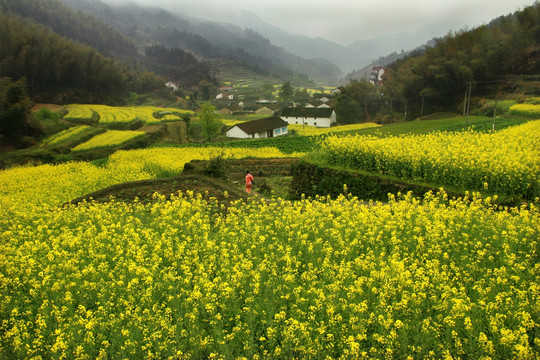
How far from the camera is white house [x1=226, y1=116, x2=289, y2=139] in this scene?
6212 cm

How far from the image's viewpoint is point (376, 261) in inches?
314

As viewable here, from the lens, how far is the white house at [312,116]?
269 ft

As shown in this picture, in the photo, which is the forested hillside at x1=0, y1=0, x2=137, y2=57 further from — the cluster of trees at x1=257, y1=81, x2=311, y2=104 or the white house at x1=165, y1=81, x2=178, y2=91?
the cluster of trees at x1=257, y1=81, x2=311, y2=104

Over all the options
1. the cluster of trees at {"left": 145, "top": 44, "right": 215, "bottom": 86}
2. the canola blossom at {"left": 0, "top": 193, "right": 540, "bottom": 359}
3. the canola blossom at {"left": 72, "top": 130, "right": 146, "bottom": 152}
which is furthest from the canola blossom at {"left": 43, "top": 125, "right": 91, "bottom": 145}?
the cluster of trees at {"left": 145, "top": 44, "right": 215, "bottom": 86}

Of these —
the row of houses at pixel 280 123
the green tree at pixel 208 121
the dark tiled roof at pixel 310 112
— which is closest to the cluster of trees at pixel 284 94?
the dark tiled roof at pixel 310 112

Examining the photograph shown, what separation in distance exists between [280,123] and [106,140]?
31927 mm

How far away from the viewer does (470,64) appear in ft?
192

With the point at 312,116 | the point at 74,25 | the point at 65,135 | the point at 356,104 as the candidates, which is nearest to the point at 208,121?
the point at 65,135

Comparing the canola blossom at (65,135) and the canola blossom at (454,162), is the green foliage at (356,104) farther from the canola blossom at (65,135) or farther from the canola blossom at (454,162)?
the canola blossom at (454,162)

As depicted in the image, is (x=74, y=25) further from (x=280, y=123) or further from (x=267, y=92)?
(x=280, y=123)

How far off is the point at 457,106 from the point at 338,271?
6036cm

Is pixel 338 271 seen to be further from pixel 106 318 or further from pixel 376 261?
pixel 106 318

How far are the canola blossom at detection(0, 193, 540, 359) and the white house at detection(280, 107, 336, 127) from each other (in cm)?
7327

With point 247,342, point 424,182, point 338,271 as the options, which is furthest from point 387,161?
point 247,342
